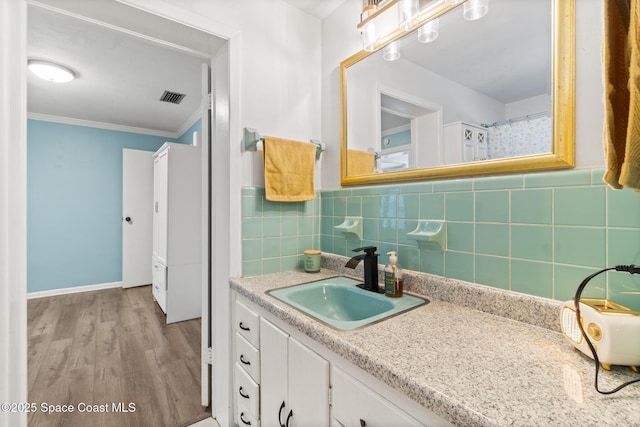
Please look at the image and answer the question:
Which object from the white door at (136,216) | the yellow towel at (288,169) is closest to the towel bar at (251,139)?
the yellow towel at (288,169)

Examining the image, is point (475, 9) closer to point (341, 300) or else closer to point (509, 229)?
point (509, 229)

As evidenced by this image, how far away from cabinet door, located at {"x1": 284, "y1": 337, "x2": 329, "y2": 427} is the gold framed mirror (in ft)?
2.63

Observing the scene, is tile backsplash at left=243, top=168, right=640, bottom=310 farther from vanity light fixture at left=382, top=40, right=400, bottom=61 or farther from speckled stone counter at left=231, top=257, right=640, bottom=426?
vanity light fixture at left=382, top=40, right=400, bottom=61

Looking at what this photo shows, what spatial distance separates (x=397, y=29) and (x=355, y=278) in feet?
3.74

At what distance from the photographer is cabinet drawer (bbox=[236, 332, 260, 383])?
1.12 metres

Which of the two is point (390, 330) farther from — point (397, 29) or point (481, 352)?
point (397, 29)

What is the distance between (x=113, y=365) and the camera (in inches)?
79.1

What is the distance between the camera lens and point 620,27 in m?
0.54

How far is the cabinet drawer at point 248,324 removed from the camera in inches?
44.1

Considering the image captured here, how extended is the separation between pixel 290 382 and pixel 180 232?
231 centimetres

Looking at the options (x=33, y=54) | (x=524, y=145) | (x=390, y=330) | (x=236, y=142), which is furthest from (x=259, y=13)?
(x=33, y=54)

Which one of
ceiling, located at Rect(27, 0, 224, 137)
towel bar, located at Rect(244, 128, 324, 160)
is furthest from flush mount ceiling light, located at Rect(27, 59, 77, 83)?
towel bar, located at Rect(244, 128, 324, 160)

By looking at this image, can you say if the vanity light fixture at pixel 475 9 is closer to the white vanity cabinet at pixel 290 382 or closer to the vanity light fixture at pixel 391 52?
the vanity light fixture at pixel 391 52

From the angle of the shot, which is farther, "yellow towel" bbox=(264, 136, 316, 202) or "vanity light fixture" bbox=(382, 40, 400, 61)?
"yellow towel" bbox=(264, 136, 316, 202)
